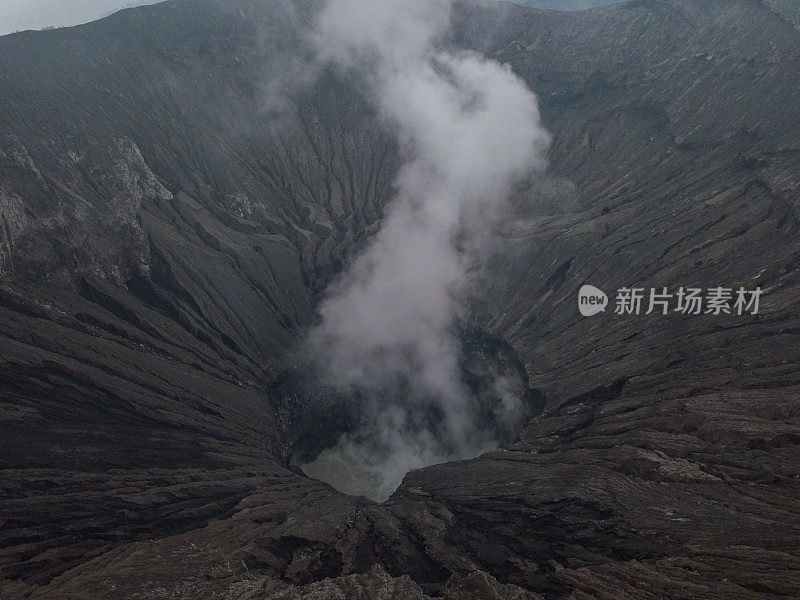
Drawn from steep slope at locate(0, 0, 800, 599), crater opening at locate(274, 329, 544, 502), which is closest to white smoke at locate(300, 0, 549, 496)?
crater opening at locate(274, 329, 544, 502)

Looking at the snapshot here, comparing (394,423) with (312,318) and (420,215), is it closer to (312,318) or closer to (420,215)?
(312,318)

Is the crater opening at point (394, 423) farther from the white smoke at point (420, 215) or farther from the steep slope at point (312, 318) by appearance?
the steep slope at point (312, 318)

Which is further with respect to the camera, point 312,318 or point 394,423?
point 312,318

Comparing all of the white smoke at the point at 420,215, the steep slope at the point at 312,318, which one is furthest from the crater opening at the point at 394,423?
the steep slope at the point at 312,318

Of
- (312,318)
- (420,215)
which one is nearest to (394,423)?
(312,318)

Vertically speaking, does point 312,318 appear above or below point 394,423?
above

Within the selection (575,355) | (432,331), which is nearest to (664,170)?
(575,355)
